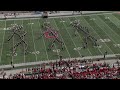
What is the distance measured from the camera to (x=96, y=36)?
29484mm

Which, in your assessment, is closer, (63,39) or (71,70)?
(71,70)

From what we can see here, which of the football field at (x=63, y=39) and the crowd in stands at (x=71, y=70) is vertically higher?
the football field at (x=63, y=39)

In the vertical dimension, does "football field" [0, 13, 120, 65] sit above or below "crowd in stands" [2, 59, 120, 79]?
above

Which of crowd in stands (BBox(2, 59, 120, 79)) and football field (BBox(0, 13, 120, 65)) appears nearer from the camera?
crowd in stands (BBox(2, 59, 120, 79))

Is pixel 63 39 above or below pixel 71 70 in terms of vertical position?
above

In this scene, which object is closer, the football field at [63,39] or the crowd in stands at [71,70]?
the crowd in stands at [71,70]

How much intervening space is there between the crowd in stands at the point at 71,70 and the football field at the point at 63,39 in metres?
1.94

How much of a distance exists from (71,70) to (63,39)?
7.47 m

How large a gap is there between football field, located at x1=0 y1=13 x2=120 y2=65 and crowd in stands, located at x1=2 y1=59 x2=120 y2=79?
1944mm

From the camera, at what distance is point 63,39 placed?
28.7 meters

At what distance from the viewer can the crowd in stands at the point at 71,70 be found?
2002 cm

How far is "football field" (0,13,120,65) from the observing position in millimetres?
25406
